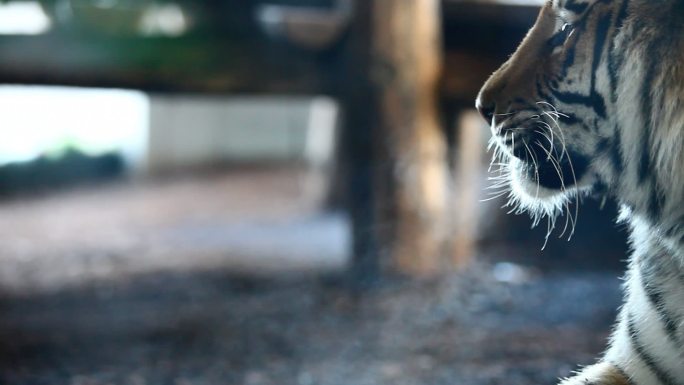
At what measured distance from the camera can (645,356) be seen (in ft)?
5.53

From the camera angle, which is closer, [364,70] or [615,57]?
[615,57]

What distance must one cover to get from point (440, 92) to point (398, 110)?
203 mm

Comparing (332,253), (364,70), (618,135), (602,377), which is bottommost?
(332,253)

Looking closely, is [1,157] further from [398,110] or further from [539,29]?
[539,29]

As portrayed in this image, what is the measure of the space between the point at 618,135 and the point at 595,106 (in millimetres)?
72

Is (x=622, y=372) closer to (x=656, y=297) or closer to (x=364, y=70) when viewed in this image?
(x=656, y=297)

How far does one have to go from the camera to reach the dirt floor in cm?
245

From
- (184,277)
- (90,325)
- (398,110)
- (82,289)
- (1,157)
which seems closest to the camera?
(90,325)

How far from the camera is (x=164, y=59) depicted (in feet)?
12.5

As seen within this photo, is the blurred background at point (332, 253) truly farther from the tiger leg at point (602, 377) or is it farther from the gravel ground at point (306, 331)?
the tiger leg at point (602, 377)

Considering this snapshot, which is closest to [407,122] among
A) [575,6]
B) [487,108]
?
[487,108]

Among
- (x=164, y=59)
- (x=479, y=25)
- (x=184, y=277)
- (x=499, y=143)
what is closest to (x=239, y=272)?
(x=184, y=277)

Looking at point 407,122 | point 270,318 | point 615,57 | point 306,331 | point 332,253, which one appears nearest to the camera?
point 615,57

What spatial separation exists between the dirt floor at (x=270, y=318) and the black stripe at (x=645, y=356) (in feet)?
1.30
